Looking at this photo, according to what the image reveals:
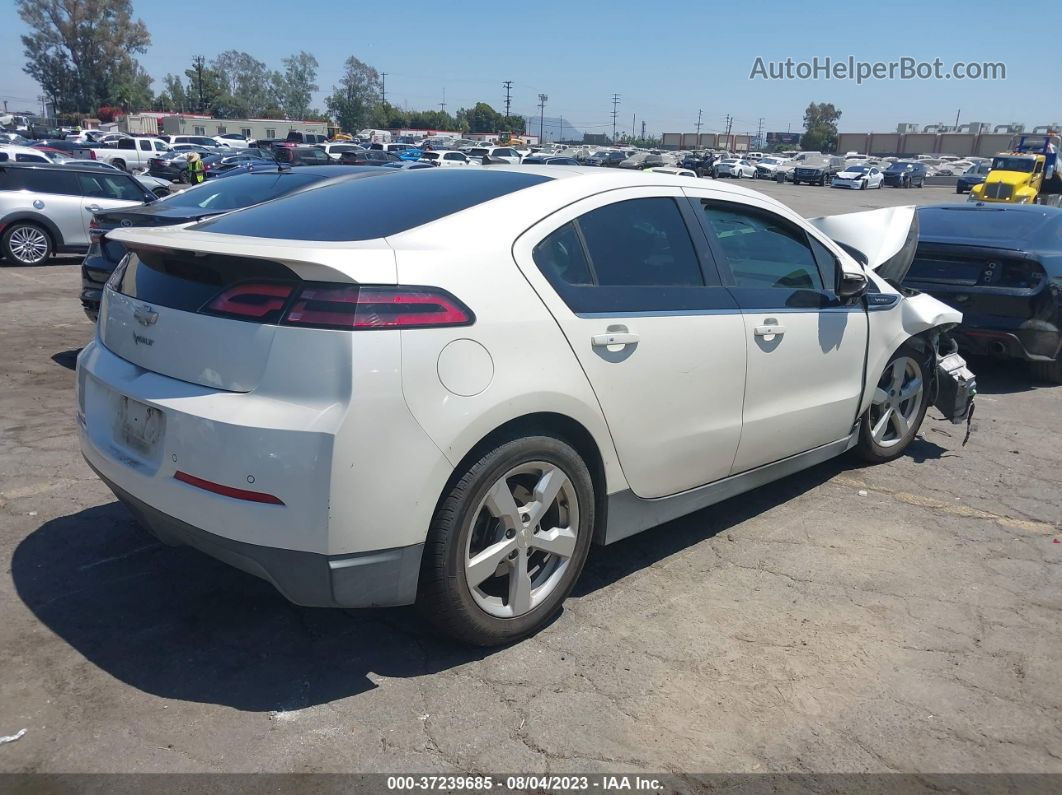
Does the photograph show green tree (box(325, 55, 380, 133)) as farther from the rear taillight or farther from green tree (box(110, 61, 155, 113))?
the rear taillight

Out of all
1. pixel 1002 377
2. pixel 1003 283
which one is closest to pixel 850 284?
pixel 1003 283

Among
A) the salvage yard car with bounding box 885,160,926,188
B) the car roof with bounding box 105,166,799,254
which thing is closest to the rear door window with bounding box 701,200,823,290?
the car roof with bounding box 105,166,799,254

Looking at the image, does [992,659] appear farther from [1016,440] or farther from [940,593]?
[1016,440]

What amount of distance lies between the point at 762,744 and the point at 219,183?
767 cm

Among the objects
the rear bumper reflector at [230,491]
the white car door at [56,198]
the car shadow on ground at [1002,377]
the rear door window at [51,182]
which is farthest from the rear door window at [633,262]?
the rear door window at [51,182]

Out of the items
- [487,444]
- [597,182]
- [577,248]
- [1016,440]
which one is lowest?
[1016,440]

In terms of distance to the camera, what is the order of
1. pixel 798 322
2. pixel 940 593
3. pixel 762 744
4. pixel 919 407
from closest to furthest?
pixel 762 744
pixel 940 593
pixel 798 322
pixel 919 407

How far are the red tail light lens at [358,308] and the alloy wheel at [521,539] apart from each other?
0.65 meters

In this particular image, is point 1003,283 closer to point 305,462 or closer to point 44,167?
point 305,462

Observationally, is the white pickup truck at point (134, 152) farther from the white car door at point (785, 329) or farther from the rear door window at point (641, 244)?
the rear door window at point (641, 244)

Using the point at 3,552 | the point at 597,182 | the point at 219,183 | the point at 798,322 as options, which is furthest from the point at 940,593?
the point at 219,183

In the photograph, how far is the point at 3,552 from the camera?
3.83 m

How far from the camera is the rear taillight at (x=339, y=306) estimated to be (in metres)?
2.64

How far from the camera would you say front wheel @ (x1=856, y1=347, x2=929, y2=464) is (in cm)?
517
